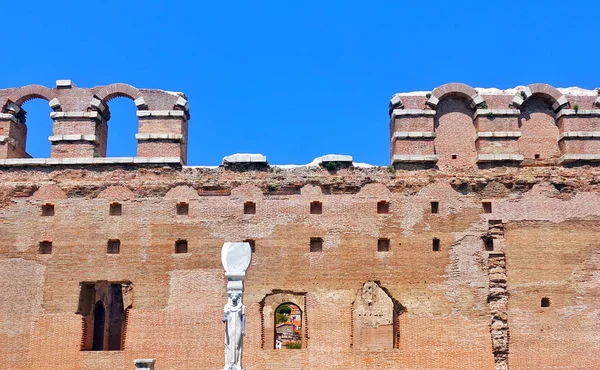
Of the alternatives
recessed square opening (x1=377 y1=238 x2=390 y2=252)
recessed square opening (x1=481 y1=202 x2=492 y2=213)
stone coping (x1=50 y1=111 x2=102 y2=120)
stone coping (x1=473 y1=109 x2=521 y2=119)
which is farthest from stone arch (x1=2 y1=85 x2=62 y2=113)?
recessed square opening (x1=481 y1=202 x2=492 y2=213)

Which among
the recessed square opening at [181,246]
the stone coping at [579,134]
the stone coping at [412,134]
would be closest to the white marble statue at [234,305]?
the recessed square opening at [181,246]

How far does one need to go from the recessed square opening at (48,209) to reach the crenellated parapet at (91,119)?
1.20 m

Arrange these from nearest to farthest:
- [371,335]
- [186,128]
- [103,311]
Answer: [186,128], [371,335], [103,311]

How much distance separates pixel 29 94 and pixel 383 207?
913cm

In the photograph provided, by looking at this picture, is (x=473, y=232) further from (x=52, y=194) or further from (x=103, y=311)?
(x=103, y=311)

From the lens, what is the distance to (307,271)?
51.8 feet

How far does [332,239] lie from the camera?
16000 mm

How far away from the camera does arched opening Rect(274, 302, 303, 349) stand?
4198 centimetres

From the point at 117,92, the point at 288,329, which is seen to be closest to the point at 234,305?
the point at 117,92

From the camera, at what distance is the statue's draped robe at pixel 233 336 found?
11.8m

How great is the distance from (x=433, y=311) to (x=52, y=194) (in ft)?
30.1

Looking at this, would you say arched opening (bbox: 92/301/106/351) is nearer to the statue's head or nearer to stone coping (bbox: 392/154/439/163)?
stone coping (bbox: 392/154/439/163)

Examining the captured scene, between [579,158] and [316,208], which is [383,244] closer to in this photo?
[316,208]

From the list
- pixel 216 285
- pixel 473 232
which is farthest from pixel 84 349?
pixel 473 232
